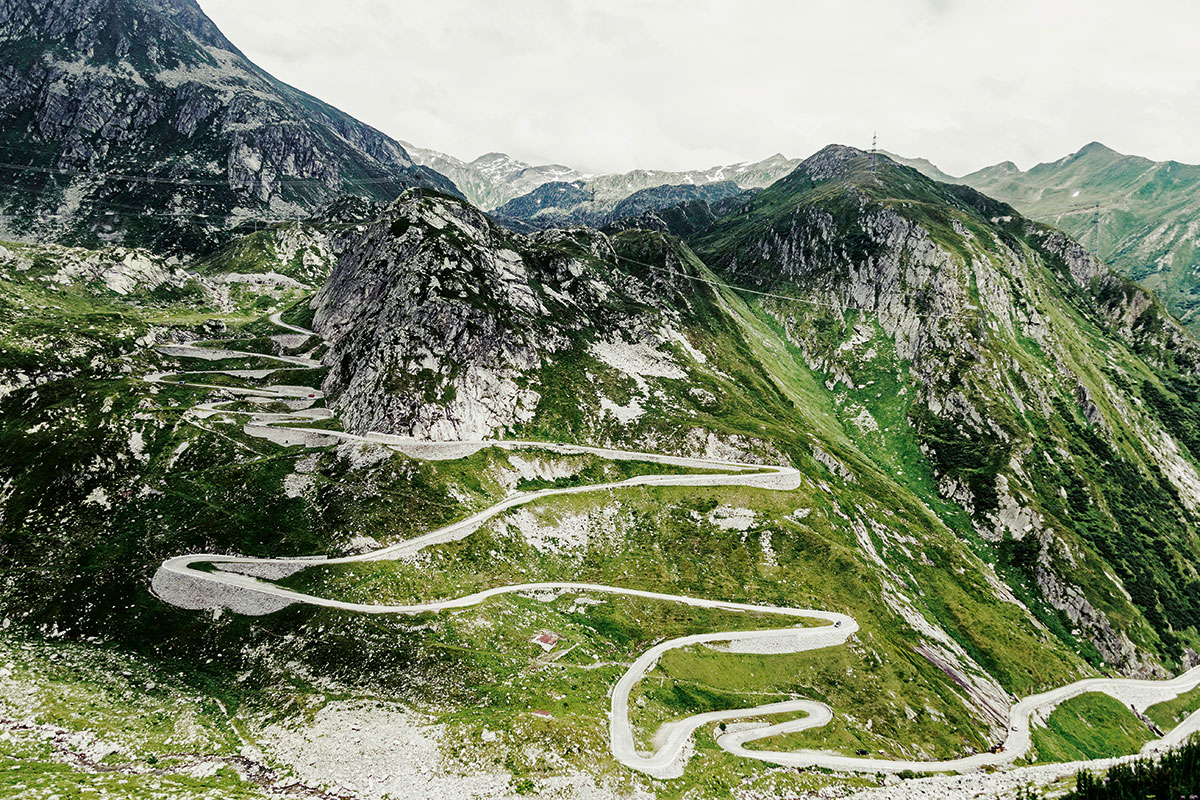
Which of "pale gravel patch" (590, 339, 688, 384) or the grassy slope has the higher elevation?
"pale gravel patch" (590, 339, 688, 384)

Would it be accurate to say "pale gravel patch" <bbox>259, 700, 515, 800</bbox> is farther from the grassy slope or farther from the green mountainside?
the grassy slope

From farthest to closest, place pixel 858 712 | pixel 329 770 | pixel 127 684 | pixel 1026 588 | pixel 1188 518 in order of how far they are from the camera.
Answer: pixel 1188 518 < pixel 1026 588 < pixel 858 712 < pixel 127 684 < pixel 329 770

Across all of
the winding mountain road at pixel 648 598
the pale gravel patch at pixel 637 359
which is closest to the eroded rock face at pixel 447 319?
the pale gravel patch at pixel 637 359

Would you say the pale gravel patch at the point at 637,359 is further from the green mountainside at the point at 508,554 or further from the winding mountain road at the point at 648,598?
the winding mountain road at the point at 648,598

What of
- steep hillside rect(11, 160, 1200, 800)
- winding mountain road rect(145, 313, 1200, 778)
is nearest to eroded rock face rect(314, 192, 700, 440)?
steep hillside rect(11, 160, 1200, 800)

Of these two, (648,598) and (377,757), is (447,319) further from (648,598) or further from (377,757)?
(377,757)

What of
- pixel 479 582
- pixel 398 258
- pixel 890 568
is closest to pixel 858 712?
pixel 890 568

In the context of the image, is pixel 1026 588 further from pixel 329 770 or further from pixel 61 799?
pixel 61 799

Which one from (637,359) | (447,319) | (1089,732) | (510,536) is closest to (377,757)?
(510,536)
